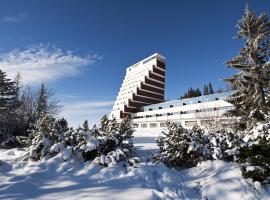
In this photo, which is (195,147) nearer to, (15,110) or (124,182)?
(124,182)

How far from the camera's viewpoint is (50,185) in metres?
6.04

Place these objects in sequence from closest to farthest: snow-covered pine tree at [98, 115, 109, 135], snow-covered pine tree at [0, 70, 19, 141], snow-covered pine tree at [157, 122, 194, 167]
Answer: snow-covered pine tree at [157, 122, 194, 167]
snow-covered pine tree at [98, 115, 109, 135]
snow-covered pine tree at [0, 70, 19, 141]

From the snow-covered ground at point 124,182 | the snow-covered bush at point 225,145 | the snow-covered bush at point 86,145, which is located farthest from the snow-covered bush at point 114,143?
the snow-covered bush at point 225,145

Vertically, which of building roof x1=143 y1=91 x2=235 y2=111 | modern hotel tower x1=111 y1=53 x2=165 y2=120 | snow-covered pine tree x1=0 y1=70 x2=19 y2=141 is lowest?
snow-covered pine tree x1=0 y1=70 x2=19 y2=141

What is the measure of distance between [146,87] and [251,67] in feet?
160

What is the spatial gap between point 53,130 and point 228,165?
8.58 metres

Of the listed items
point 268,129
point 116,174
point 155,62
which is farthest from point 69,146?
point 155,62

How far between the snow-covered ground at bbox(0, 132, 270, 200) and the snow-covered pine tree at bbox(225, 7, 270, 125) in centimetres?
894

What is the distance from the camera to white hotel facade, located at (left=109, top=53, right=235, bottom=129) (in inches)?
1811

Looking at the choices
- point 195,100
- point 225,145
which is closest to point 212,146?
point 225,145

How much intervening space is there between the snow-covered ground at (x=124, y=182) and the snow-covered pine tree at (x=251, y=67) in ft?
29.3

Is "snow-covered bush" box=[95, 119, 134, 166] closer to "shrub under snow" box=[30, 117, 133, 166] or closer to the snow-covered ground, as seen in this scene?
"shrub under snow" box=[30, 117, 133, 166]

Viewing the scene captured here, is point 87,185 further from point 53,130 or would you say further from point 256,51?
point 256,51

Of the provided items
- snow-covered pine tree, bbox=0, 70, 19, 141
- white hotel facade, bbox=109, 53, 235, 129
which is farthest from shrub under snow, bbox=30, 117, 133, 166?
white hotel facade, bbox=109, 53, 235, 129
